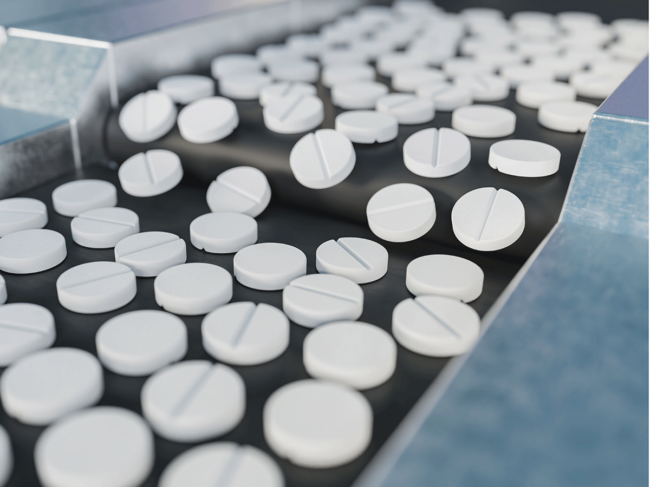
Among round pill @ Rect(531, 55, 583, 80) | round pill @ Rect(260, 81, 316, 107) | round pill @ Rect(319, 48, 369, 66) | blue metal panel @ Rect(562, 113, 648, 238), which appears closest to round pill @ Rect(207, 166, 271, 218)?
round pill @ Rect(260, 81, 316, 107)

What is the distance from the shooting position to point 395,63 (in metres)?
1.95

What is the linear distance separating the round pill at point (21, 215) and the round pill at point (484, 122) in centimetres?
97

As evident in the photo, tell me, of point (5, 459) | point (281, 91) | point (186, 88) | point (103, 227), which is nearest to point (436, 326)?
point (5, 459)

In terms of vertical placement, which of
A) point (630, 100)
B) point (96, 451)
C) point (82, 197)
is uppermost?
point (630, 100)

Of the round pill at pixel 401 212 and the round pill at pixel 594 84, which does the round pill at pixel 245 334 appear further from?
the round pill at pixel 594 84

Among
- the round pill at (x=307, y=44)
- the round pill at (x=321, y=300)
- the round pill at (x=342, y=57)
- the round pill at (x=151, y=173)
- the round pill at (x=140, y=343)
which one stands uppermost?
the round pill at (x=342, y=57)

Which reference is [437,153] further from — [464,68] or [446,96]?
[464,68]

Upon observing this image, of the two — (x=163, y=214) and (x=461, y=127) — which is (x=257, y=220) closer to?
(x=163, y=214)

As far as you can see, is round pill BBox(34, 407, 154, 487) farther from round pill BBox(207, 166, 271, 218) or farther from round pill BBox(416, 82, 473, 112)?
round pill BBox(416, 82, 473, 112)

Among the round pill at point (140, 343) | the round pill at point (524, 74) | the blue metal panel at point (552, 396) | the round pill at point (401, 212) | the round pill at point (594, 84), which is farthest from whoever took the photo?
the round pill at point (524, 74)

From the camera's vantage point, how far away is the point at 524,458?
65 centimetres

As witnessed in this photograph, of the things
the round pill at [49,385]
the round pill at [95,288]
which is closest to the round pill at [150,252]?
the round pill at [95,288]

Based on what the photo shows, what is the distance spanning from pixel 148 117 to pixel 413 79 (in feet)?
2.49

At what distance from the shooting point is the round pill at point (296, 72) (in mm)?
1858
